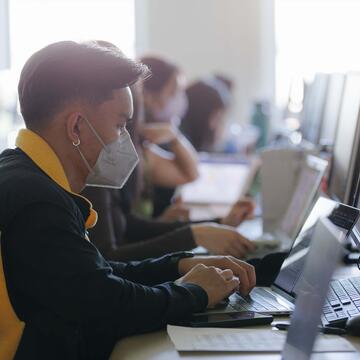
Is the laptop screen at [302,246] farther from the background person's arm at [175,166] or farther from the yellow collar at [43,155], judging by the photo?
the background person's arm at [175,166]

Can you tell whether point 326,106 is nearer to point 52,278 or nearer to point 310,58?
point 52,278

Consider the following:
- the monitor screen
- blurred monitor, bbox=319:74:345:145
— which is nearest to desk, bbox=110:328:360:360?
the monitor screen

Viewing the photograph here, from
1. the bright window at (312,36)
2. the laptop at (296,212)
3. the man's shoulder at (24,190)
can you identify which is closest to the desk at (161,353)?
the man's shoulder at (24,190)

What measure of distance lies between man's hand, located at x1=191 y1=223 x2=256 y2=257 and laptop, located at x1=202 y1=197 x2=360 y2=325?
311 millimetres

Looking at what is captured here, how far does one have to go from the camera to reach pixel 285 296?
1434 mm

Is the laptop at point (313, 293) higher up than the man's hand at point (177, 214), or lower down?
higher up

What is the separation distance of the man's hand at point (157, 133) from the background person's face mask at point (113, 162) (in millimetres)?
1127

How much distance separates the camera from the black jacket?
115 cm

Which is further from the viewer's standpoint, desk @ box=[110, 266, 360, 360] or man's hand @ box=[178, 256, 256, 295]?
man's hand @ box=[178, 256, 256, 295]

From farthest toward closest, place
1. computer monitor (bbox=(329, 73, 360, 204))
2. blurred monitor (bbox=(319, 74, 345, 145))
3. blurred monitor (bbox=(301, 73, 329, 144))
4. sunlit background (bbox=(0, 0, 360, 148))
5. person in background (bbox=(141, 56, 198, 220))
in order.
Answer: sunlit background (bbox=(0, 0, 360, 148)) < person in background (bbox=(141, 56, 198, 220)) < blurred monitor (bbox=(301, 73, 329, 144)) < blurred monitor (bbox=(319, 74, 345, 145)) < computer monitor (bbox=(329, 73, 360, 204))

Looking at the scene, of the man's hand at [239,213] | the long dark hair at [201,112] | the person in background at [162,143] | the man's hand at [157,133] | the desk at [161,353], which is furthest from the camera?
the long dark hair at [201,112]

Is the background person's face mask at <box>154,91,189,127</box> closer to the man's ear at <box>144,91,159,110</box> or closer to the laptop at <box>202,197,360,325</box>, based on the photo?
the man's ear at <box>144,91,159,110</box>

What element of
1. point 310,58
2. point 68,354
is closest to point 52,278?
point 68,354

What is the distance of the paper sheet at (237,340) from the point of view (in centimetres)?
114
